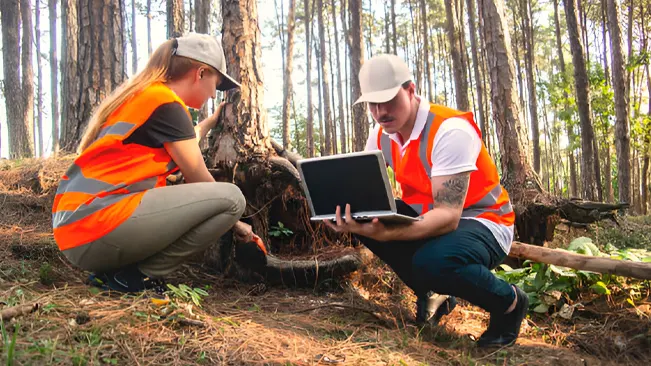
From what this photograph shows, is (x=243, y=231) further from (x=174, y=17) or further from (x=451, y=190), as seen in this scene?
(x=174, y=17)

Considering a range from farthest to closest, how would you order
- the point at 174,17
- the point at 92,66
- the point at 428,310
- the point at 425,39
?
the point at 425,39, the point at 174,17, the point at 92,66, the point at 428,310

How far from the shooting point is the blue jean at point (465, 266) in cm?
261

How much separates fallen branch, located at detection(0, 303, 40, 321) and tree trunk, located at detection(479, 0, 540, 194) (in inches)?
228

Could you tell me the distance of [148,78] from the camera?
266 centimetres

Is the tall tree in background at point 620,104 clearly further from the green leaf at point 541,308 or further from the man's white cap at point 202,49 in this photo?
the man's white cap at point 202,49

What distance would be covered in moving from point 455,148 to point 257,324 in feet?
4.82

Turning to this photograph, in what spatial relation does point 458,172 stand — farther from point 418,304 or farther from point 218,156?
point 218,156

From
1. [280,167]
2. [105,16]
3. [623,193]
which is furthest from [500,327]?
[623,193]

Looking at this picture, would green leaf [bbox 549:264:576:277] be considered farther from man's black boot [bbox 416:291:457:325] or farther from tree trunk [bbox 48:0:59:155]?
tree trunk [bbox 48:0:59:155]

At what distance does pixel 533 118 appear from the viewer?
16.7 m

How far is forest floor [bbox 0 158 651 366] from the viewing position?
1.87 meters

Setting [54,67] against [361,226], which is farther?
[54,67]

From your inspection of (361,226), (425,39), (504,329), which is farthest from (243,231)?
(425,39)

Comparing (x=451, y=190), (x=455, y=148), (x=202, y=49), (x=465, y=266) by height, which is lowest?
(x=465, y=266)
